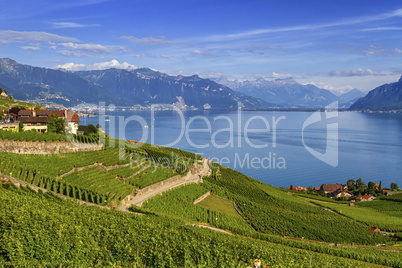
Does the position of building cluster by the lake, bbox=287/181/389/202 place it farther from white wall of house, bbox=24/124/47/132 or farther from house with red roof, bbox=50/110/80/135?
white wall of house, bbox=24/124/47/132

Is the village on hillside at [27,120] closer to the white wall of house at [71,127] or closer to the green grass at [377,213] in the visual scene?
the white wall of house at [71,127]

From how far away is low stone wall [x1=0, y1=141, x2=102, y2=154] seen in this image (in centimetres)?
4247

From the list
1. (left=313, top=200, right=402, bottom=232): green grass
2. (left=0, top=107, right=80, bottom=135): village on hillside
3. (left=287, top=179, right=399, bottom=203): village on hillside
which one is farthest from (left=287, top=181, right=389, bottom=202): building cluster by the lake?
(left=0, top=107, right=80, bottom=135): village on hillside

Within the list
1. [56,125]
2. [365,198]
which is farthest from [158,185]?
[365,198]

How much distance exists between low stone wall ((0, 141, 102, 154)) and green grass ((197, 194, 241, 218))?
1771 cm

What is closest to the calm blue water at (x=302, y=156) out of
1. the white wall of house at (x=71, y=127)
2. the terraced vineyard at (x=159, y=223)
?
the terraced vineyard at (x=159, y=223)

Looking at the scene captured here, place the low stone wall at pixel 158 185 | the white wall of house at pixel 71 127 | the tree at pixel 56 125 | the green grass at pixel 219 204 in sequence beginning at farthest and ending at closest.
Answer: the white wall of house at pixel 71 127
the tree at pixel 56 125
the green grass at pixel 219 204
the low stone wall at pixel 158 185

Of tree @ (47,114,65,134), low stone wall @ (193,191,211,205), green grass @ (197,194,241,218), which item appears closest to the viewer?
green grass @ (197,194,241,218)

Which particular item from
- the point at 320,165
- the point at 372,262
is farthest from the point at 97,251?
the point at 320,165

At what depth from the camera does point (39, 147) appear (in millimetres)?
44375

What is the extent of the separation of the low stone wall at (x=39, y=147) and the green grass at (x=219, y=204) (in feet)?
58.1

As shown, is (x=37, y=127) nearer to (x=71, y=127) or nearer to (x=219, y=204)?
(x=71, y=127)

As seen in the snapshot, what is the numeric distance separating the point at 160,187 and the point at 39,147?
15516 mm

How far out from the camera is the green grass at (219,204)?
47312mm
